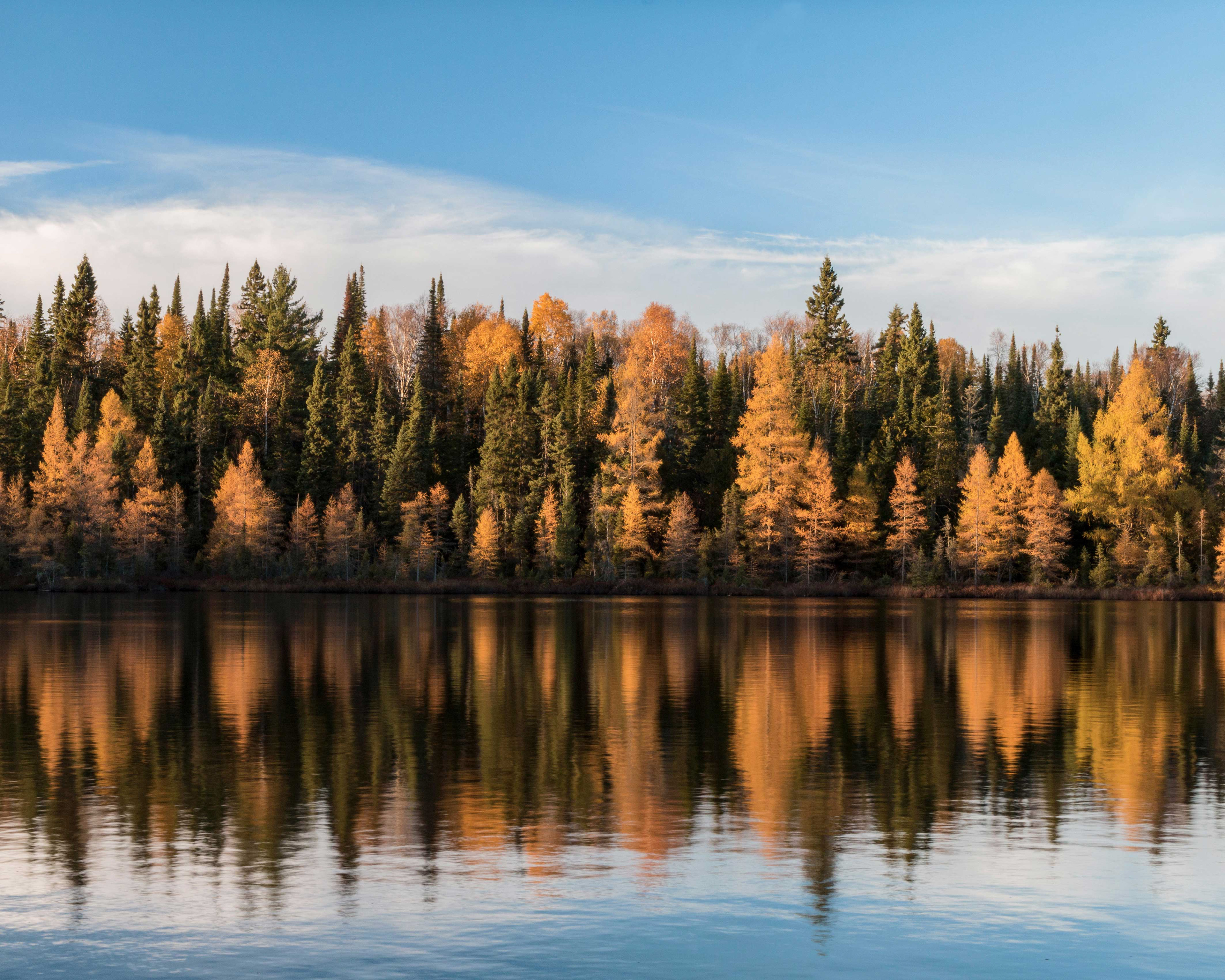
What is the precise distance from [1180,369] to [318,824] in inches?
6638

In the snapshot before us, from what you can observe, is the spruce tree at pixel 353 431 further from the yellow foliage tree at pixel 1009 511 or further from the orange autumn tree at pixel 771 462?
the yellow foliage tree at pixel 1009 511

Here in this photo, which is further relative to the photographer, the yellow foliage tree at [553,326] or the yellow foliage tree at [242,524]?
the yellow foliage tree at [553,326]

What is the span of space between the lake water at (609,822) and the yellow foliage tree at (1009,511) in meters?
67.0

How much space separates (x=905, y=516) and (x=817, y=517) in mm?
8161

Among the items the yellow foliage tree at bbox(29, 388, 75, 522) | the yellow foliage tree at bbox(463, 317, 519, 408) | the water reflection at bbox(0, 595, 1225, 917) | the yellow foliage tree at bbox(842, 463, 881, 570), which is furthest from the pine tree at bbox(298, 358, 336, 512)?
the water reflection at bbox(0, 595, 1225, 917)

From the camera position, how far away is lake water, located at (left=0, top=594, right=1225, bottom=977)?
11.4 m

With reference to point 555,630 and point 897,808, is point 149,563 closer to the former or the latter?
point 555,630

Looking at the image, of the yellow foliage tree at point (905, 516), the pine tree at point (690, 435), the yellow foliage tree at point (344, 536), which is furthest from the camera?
the pine tree at point (690, 435)

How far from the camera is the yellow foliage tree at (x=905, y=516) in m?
103

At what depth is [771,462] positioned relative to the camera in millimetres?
103812

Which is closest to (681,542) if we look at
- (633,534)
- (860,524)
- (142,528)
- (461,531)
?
(633,534)

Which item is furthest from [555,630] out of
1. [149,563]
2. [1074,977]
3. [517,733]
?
[149,563]

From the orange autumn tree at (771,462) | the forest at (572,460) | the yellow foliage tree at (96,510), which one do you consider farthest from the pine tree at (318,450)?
the orange autumn tree at (771,462)

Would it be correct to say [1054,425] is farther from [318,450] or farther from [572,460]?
[318,450]
